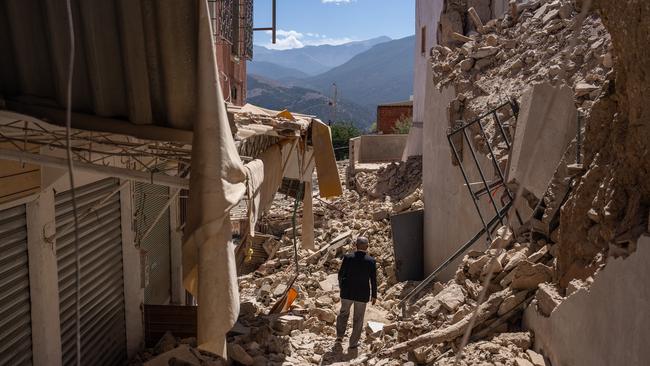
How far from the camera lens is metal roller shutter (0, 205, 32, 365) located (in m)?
3.81

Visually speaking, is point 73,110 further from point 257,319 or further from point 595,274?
point 257,319

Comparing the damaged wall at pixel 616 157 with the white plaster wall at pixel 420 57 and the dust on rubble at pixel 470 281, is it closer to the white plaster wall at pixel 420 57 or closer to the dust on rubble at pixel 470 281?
the dust on rubble at pixel 470 281

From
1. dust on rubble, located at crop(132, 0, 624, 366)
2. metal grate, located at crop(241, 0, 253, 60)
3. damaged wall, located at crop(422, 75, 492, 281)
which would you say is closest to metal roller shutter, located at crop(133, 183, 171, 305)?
dust on rubble, located at crop(132, 0, 624, 366)

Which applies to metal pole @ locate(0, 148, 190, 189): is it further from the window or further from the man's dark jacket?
the window

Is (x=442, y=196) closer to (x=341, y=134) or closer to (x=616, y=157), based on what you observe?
(x=616, y=157)

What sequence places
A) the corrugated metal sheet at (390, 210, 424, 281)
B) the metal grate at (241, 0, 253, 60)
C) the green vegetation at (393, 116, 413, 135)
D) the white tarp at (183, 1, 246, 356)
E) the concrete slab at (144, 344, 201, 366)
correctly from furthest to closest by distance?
the green vegetation at (393, 116, 413, 135), the metal grate at (241, 0, 253, 60), the corrugated metal sheet at (390, 210, 424, 281), the concrete slab at (144, 344, 201, 366), the white tarp at (183, 1, 246, 356)

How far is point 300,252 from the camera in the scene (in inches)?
555

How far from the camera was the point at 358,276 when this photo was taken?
7027mm

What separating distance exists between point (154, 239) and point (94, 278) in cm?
246

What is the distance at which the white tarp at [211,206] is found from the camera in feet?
7.98

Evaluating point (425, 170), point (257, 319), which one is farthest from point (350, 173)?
point (257, 319)

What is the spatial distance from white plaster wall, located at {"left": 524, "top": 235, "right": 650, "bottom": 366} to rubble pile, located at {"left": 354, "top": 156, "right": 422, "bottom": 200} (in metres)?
13.2

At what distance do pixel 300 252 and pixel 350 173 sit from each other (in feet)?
28.1

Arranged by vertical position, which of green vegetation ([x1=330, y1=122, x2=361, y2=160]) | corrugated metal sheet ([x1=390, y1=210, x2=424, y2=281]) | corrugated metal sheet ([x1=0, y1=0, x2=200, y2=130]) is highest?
corrugated metal sheet ([x1=0, y1=0, x2=200, y2=130])
